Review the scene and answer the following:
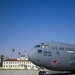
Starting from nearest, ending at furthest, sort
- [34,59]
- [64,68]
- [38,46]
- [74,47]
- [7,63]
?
[34,59] → [38,46] → [64,68] → [74,47] → [7,63]

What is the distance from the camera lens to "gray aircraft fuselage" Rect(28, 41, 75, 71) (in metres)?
17.7

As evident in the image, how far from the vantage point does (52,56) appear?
61.6 ft

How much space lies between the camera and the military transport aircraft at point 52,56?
17.7 m

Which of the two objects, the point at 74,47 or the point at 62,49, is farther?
the point at 74,47

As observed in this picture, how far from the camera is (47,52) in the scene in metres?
18.5

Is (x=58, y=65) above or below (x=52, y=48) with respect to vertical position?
below

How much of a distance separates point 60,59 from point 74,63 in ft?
9.10

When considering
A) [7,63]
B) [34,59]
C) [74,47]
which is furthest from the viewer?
[7,63]

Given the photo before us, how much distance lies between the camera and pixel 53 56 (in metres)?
18.8

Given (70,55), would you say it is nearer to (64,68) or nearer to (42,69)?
(64,68)

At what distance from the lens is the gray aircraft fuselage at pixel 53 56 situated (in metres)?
17.7

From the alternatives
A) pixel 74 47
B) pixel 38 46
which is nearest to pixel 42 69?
pixel 38 46

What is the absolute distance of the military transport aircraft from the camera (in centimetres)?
1770

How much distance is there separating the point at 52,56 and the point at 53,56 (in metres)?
0.13
